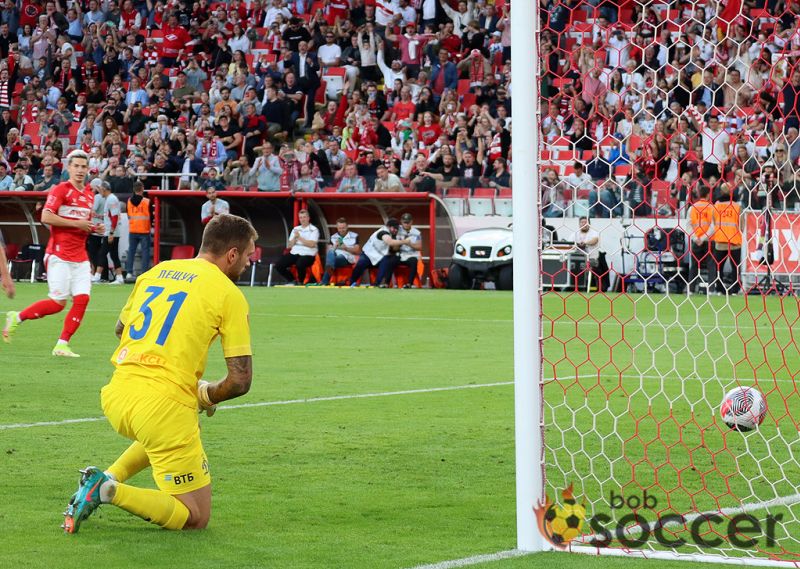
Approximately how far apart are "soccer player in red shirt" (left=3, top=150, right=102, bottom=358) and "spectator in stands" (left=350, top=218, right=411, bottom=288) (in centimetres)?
1250

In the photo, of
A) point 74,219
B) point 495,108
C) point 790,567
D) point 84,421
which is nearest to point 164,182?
point 495,108

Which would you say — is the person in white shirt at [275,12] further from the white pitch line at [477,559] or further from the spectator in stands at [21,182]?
the white pitch line at [477,559]

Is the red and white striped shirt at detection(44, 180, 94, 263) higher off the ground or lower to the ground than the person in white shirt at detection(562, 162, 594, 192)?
lower

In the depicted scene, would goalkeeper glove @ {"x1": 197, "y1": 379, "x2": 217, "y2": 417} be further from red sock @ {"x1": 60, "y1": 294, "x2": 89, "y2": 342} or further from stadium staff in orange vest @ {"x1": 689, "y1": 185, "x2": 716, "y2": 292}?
red sock @ {"x1": 60, "y1": 294, "x2": 89, "y2": 342}

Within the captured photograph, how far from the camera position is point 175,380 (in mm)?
5289

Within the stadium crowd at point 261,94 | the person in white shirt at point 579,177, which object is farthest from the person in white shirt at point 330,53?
the person in white shirt at point 579,177

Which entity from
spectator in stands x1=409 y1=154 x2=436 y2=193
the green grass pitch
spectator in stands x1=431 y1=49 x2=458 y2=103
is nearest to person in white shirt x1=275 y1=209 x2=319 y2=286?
spectator in stands x1=409 y1=154 x2=436 y2=193

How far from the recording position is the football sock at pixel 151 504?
17.2 feet

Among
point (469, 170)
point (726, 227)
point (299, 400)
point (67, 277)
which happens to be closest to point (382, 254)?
point (469, 170)

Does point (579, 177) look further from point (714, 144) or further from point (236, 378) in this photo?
point (236, 378)

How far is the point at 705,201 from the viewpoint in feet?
41.3

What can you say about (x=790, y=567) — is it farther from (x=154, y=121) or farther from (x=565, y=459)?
(x=154, y=121)

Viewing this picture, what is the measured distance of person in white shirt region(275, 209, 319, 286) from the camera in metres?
25.9

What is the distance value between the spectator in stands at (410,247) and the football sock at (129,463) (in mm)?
19512
